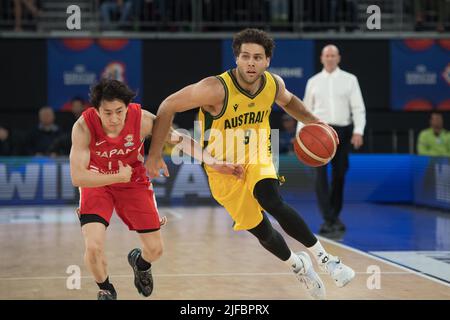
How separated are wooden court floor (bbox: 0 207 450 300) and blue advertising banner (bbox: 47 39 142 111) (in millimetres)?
4677

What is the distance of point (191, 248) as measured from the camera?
29.5 feet

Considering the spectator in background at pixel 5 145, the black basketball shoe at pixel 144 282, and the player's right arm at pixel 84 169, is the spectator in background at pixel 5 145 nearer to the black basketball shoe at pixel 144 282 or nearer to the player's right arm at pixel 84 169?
the black basketball shoe at pixel 144 282

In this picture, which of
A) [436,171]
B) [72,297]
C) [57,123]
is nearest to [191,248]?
[72,297]

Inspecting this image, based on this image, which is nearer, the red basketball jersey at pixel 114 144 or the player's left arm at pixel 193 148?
the red basketball jersey at pixel 114 144

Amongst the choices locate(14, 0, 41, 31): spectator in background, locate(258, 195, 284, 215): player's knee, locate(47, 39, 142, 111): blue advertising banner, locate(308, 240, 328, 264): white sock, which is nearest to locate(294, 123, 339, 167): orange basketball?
locate(258, 195, 284, 215): player's knee

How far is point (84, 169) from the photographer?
5648mm

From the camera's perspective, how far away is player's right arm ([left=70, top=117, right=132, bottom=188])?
558 centimetres

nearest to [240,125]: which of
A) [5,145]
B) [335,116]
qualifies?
[335,116]

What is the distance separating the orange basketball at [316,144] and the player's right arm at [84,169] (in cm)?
143

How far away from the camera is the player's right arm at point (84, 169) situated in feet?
18.3

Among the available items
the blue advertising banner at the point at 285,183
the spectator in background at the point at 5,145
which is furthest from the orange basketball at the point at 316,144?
the spectator in background at the point at 5,145

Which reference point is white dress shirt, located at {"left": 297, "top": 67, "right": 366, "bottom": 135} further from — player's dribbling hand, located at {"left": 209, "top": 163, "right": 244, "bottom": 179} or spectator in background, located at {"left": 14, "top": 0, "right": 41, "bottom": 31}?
spectator in background, located at {"left": 14, "top": 0, "right": 41, "bottom": 31}

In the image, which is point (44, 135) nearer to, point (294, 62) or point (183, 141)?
point (294, 62)
